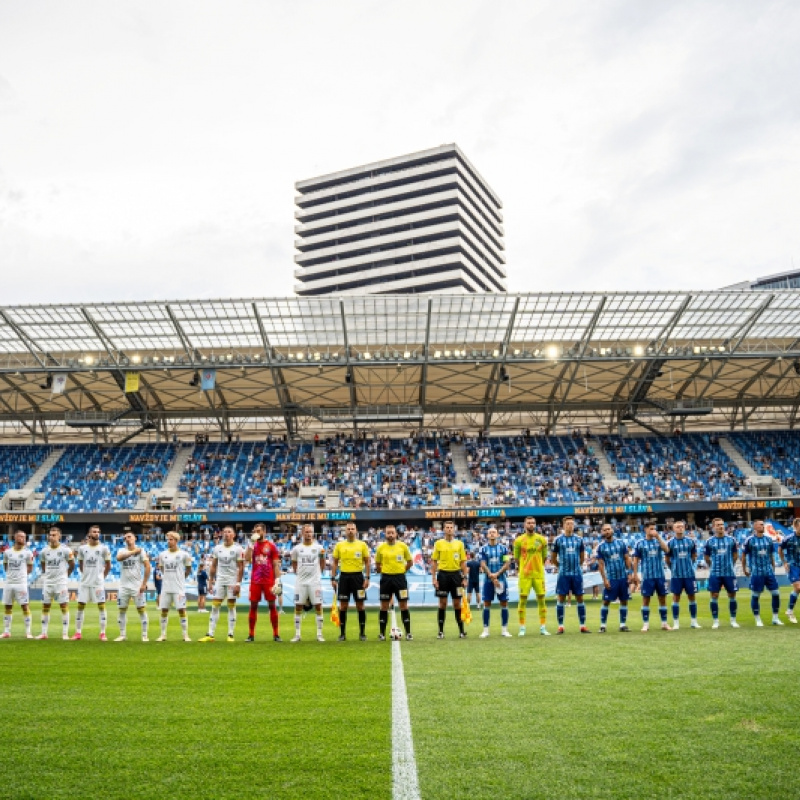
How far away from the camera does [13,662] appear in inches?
380

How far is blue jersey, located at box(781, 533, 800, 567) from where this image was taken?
14.2 metres

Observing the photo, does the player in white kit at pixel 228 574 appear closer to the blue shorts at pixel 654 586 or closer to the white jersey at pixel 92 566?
the white jersey at pixel 92 566

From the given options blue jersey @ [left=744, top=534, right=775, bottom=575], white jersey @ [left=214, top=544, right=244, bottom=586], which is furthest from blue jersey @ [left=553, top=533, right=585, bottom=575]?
white jersey @ [left=214, top=544, right=244, bottom=586]

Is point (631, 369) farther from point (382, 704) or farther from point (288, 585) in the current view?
point (382, 704)

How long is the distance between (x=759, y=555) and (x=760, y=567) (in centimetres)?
25

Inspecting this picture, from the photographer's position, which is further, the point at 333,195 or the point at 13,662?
the point at 333,195

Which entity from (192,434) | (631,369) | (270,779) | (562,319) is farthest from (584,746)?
(192,434)

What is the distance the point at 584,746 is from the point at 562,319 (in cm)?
3332

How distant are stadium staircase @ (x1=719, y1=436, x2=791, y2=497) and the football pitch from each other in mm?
33537

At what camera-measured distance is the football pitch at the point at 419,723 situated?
420cm

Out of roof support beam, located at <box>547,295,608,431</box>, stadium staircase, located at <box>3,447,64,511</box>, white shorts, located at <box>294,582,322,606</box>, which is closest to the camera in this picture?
white shorts, located at <box>294,582,322,606</box>

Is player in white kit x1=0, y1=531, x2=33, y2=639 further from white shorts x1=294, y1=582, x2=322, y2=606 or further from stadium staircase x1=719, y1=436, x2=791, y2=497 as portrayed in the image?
stadium staircase x1=719, y1=436, x2=791, y2=497

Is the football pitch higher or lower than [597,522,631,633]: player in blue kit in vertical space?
lower

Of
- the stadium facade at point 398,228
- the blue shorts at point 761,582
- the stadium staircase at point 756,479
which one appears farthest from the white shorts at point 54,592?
the stadium facade at point 398,228
